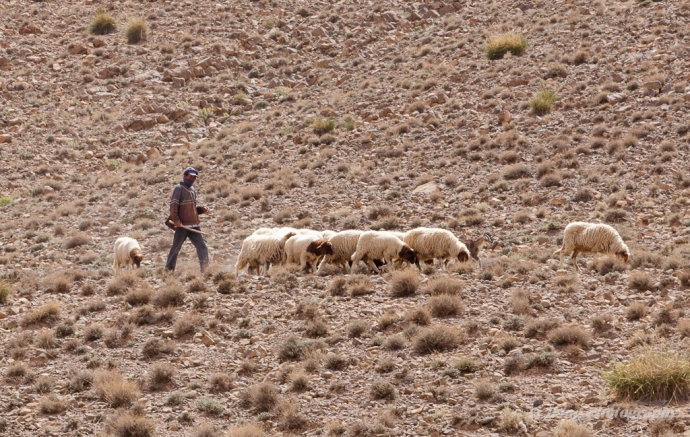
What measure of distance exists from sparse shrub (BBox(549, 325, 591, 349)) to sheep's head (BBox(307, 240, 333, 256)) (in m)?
5.76

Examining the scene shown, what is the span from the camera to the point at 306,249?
15984mm

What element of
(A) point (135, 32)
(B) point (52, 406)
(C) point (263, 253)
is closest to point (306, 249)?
(C) point (263, 253)

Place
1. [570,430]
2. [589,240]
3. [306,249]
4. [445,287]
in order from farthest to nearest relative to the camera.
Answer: [589,240], [306,249], [445,287], [570,430]

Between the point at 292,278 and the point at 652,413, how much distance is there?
23.8ft

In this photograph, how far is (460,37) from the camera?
3441 cm

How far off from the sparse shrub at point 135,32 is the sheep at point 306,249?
2339 centimetres

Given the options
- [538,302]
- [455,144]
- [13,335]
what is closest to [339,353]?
[538,302]

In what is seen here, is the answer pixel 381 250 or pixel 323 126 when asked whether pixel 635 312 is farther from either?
pixel 323 126

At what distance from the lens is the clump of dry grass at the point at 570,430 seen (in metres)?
8.44

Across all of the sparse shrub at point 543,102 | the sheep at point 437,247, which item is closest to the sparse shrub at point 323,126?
the sparse shrub at point 543,102

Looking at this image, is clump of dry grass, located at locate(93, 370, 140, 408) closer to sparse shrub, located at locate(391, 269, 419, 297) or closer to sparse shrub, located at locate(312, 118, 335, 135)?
sparse shrub, located at locate(391, 269, 419, 297)

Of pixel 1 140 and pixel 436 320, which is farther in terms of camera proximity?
pixel 1 140

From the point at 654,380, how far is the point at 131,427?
5.55m

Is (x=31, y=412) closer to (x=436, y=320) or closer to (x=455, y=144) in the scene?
(x=436, y=320)
